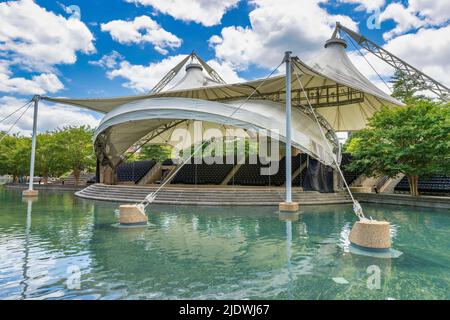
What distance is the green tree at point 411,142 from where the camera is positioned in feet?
50.2

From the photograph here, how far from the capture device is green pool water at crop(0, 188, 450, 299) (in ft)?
14.2

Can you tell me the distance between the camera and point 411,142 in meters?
16.6

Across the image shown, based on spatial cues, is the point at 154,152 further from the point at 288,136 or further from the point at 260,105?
the point at 288,136

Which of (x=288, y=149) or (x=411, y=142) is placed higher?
(x=411, y=142)

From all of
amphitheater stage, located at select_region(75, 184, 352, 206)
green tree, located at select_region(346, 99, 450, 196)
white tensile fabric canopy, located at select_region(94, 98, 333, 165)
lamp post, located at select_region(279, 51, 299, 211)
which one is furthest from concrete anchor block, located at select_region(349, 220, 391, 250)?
green tree, located at select_region(346, 99, 450, 196)

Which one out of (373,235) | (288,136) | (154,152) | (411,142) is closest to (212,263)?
(373,235)

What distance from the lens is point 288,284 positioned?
182 inches

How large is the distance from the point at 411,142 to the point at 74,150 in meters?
28.9

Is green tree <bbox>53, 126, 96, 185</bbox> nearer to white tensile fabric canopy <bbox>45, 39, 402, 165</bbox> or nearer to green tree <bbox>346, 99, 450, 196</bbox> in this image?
white tensile fabric canopy <bbox>45, 39, 402, 165</bbox>

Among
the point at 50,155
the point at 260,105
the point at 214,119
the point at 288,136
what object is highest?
the point at 260,105

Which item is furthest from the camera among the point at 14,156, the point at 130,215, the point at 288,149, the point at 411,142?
the point at 14,156

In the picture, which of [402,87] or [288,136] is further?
[402,87]

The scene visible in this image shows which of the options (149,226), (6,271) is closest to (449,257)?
(149,226)
